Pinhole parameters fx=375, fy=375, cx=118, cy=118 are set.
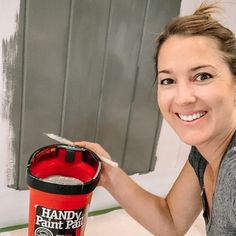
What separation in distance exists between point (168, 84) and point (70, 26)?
1.20ft

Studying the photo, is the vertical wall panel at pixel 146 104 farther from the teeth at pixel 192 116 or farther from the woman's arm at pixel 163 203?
the teeth at pixel 192 116

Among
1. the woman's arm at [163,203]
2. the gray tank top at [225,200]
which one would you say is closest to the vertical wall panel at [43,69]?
the woman's arm at [163,203]

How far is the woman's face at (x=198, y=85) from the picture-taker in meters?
0.92

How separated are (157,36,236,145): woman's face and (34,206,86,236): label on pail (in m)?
0.36

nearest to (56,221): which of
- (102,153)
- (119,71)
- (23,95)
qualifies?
(102,153)

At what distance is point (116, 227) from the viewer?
1.49m

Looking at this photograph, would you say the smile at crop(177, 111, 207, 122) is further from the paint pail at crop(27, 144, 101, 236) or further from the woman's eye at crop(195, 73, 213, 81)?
the paint pail at crop(27, 144, 101, 236)

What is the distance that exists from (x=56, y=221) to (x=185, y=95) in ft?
1.49

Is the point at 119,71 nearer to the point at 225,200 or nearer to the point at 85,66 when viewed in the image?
the point at 85,66

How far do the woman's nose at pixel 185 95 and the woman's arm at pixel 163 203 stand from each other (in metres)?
0.39

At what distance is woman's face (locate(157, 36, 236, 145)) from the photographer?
92cm

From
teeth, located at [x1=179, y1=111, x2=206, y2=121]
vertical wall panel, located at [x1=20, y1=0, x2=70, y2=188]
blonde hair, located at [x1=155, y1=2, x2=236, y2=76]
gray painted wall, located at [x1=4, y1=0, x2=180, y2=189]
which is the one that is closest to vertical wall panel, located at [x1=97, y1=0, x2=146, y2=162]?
gray painted wall, located at [x1=4, y1=0, x2=180, y2=189]

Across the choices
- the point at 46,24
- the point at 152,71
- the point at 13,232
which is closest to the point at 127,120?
the point at 152,71

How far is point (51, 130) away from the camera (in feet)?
4.15
